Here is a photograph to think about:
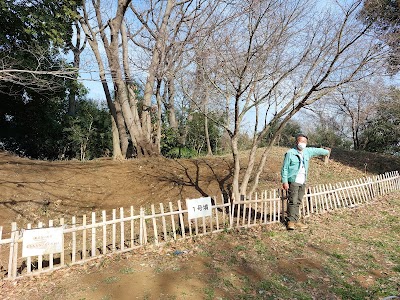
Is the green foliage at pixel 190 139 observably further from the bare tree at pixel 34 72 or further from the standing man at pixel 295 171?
the standing man at pixel 295 171

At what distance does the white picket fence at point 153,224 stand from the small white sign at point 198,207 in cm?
13

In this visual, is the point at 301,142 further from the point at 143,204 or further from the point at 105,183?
the point at 105,183

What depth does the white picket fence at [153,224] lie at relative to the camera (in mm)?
4230

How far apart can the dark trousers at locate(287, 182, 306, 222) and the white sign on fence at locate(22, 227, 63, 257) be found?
396 centimetres

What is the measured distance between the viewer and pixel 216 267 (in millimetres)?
4207

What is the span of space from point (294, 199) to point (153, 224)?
8.72 feet

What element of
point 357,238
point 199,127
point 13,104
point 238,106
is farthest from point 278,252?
point 199,127

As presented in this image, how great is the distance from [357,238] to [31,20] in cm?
953

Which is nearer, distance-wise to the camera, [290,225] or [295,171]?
[295,171]

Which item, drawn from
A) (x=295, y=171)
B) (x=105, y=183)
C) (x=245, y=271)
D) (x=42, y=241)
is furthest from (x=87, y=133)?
(x=245, y=271)

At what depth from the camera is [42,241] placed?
4.03m

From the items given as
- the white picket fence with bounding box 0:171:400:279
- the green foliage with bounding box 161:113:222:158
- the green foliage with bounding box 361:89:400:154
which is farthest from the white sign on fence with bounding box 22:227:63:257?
the green foliage with bounding box 361:89:400:154

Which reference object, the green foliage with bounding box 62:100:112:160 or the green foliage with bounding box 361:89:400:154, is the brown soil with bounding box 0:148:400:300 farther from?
the green foliage with bounding box 361:89:400:154

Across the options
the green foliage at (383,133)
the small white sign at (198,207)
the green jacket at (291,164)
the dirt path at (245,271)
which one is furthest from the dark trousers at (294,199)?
the green foliage at (383,133)
